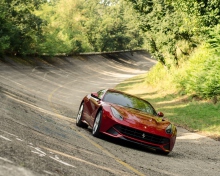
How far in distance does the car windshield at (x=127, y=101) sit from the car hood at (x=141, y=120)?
0.49m

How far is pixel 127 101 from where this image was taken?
458 inches

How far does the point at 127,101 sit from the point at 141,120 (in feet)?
4.78

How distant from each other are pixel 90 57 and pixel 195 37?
170ft

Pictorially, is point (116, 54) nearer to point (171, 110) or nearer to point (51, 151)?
point (171, 110)

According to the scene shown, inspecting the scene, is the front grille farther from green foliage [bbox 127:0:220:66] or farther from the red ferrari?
green foliage [bbox 127:0:220:66]

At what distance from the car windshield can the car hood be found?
1.60ft

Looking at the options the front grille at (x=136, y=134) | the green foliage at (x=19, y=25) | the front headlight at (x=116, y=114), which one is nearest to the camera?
the front grille at (x=136, y=134)

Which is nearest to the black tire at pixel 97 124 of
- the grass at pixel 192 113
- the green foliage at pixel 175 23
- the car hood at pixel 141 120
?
the car hood at pixel 141 120

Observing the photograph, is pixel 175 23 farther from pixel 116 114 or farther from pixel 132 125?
pixel 132 125

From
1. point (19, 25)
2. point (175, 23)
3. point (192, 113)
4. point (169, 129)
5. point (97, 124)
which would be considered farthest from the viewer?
point (19, 25)

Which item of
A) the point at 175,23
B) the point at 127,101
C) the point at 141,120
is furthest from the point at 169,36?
the point at 141,120

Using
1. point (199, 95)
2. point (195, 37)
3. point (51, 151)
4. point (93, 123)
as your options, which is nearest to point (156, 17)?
point (195, 37)

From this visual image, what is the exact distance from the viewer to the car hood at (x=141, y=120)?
10094 mm

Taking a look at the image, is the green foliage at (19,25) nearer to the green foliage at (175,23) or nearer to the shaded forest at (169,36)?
the shaded forest at (169,36)
